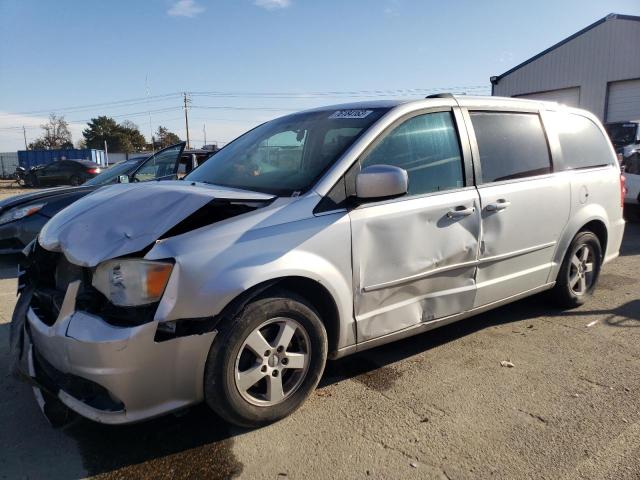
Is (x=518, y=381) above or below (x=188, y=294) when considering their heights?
below

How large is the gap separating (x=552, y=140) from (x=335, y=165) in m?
2.28

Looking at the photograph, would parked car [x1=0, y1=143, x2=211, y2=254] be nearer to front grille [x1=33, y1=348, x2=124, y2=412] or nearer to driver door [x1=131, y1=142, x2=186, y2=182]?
driver door [x1=131, y1=142, x2=186, y2=182]

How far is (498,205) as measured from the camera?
3635 millimetres

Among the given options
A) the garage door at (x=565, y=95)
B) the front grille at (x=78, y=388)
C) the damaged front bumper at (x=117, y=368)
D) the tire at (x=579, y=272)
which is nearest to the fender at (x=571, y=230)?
the tire at (x=579, y=272)

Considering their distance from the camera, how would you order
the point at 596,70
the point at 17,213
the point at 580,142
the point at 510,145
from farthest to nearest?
→ the point at 596,70, the point at 17,213, the point at 580,142, the point at 510,145

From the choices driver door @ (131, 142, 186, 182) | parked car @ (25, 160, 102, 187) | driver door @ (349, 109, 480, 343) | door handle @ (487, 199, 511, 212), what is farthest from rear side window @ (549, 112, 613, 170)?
parked car @ (25, 160, 102, 187)

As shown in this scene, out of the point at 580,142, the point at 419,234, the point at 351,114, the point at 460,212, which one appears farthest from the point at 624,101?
the point at 419,234

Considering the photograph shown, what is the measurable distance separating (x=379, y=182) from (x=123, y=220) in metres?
1.40

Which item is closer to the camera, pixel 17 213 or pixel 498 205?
pixel 498 205

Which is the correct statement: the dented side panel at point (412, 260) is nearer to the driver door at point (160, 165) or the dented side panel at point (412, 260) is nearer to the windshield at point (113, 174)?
the driver door at point (160, 165)

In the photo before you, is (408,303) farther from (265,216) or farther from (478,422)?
(265,216)

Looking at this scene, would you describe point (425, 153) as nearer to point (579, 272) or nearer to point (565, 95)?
point (579, 272)

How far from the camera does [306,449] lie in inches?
102

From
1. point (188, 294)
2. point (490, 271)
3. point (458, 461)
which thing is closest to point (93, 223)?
point (188, 294)
